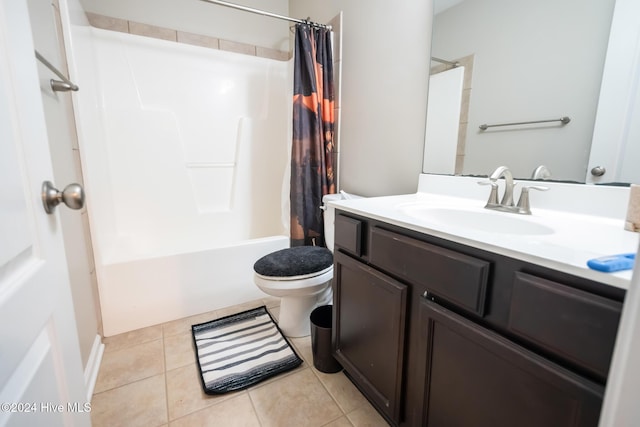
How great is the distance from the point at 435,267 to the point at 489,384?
28cm

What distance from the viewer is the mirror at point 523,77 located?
865 millimetres

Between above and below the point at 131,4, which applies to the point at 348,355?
below

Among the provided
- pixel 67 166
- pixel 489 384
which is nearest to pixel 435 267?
pixel 489 384

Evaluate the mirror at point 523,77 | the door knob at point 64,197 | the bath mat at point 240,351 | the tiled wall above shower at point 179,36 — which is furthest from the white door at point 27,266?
the tiled wall above shower at point 179,36

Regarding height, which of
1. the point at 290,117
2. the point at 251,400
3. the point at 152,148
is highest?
the point at 290,117

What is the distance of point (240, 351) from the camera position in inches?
56.7

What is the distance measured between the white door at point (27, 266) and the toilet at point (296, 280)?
85cm

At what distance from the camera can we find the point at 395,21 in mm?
1419

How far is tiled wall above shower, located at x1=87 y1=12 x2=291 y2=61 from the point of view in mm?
1866

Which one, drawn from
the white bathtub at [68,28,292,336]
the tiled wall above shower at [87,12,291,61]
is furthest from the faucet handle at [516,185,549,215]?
the tiled wall above shower at [87,12,291,61]

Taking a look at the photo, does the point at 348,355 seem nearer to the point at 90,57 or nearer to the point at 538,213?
the point at 538,213

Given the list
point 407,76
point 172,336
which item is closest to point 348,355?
point 172,336

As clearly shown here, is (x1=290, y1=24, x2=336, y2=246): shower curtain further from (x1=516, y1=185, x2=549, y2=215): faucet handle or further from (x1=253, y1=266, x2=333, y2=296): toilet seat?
(x1=516, y1=185, x2=549, y2=215): faucet handle

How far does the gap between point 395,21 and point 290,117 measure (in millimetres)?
832
